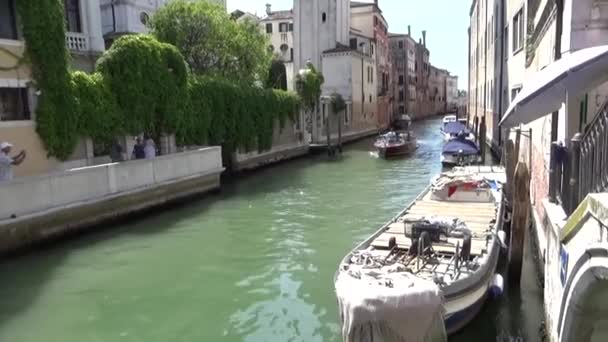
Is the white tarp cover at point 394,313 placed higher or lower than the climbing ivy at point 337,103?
lower

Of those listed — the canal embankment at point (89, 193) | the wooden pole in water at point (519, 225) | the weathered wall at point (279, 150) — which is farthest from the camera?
the weathered wall at point (279, 150)

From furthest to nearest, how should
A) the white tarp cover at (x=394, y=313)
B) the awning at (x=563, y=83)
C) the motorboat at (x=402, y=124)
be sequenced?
the motorboat at (x=402, y=124)
the white tarp cover at (x=394, y=313)
the awning at (x=563, y=83)

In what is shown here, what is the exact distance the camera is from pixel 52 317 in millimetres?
7184

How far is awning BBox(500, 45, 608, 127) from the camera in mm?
4137

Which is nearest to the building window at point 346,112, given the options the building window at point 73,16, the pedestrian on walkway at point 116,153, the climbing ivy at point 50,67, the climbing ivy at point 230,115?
the climbing ivy at point 230,115

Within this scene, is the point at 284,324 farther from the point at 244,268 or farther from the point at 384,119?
the point at 384,119

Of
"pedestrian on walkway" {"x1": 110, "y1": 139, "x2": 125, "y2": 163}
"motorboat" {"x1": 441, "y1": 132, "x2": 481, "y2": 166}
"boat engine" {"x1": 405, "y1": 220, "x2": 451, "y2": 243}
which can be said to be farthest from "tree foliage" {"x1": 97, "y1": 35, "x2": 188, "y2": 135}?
"motorboat" {"x1": 441, "y1": 132, "x2": 481, "y2": 166}

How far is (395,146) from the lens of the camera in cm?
2656

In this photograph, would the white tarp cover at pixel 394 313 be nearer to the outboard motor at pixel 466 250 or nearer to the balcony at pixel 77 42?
the outboard motor at pixel 466 250

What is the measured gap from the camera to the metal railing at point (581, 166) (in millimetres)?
3875

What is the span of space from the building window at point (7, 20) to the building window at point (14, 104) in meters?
1.35

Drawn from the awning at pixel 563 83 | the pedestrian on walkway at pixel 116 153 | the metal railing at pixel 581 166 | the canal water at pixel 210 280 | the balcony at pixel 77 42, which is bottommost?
the canal water at pixel 210 280

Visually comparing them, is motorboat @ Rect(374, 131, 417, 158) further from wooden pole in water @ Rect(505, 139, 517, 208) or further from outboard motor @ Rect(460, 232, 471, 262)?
outboard motor @ Rect(460, 232, 471, 262)

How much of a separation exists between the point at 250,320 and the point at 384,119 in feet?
160
